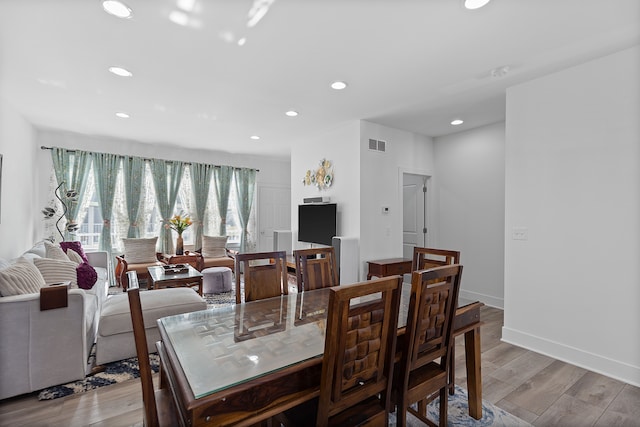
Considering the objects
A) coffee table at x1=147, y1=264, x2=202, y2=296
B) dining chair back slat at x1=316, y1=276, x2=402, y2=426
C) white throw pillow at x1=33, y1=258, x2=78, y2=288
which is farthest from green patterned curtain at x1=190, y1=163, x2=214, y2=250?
dining chair back slat at x1=316, y1=276, x2=402, y2=426

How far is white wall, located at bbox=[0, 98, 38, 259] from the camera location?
3.52 m

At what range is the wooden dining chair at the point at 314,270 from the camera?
98.6 inches

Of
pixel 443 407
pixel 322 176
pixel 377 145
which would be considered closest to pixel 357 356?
pixel 443 407

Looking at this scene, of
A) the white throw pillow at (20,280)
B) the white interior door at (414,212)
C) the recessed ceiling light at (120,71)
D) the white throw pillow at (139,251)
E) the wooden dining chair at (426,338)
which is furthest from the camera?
→ the white throw pillow at (139,251)

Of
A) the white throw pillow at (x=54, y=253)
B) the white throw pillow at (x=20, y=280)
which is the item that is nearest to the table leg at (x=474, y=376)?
the white throw pillow at (x=20, y=280)

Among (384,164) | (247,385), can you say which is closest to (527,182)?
(384,164)

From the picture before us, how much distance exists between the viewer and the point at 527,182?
3080 mm

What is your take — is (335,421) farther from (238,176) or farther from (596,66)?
(238,176)

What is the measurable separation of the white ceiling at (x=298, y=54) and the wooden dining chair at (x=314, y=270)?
1.64 metres

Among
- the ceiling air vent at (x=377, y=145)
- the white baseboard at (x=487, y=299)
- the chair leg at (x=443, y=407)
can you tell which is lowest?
the white baseboard at (x=487, y=299)

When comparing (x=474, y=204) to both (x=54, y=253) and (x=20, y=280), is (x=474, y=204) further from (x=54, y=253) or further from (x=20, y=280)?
(x=54, y=253)

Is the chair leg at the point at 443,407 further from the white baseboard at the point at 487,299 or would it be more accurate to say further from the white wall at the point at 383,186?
the white baseboard at the point at 487,299

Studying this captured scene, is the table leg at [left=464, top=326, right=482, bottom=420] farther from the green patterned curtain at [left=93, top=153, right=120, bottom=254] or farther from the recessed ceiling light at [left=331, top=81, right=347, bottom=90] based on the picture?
the green patterned curtain at [left=93, top=153, right=120, bottom=254]

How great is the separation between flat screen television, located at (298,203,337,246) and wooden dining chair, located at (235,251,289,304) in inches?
86.1
